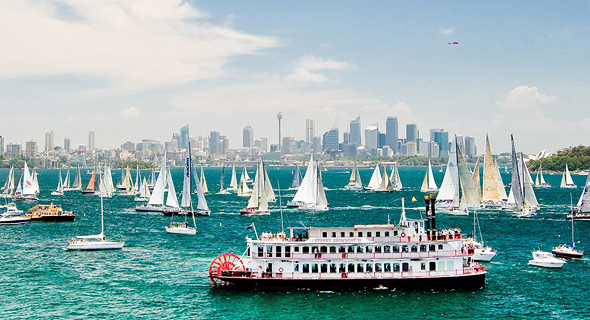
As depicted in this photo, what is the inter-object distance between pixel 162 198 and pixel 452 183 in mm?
60283

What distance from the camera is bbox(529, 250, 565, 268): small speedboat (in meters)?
67.5

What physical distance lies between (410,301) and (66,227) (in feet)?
229

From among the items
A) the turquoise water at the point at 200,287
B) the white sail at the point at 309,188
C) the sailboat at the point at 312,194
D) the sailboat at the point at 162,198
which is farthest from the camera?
the white sail at the point at 309,188

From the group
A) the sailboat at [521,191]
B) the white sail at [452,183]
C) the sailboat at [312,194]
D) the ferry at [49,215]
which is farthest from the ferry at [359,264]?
the sailboat at [312,194]

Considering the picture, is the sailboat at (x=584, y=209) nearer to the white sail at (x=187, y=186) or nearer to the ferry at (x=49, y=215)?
the white sail at (x=187, y=186)

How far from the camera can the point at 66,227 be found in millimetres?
104500

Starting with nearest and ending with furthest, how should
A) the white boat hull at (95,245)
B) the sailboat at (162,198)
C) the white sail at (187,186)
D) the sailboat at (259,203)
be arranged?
the white boat hull at (95,245) → the white sail at (187,186) → the sailboat at (259,203) → the sailboat at (162,198)

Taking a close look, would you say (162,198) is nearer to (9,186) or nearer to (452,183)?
(452,183)

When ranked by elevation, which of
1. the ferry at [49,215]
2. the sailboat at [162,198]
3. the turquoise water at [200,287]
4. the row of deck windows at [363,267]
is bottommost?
the turquoise water at [200,287]

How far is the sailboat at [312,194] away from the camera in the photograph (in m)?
135

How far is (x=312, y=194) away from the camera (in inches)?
5359

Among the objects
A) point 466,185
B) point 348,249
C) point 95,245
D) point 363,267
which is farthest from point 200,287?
point 466,185

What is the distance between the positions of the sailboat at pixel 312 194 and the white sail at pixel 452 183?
82.1 ft

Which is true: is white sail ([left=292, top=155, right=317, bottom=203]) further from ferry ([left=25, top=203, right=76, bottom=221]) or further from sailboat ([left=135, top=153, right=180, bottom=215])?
ferry ([left=25, top=203, right=76, bottom=221])
